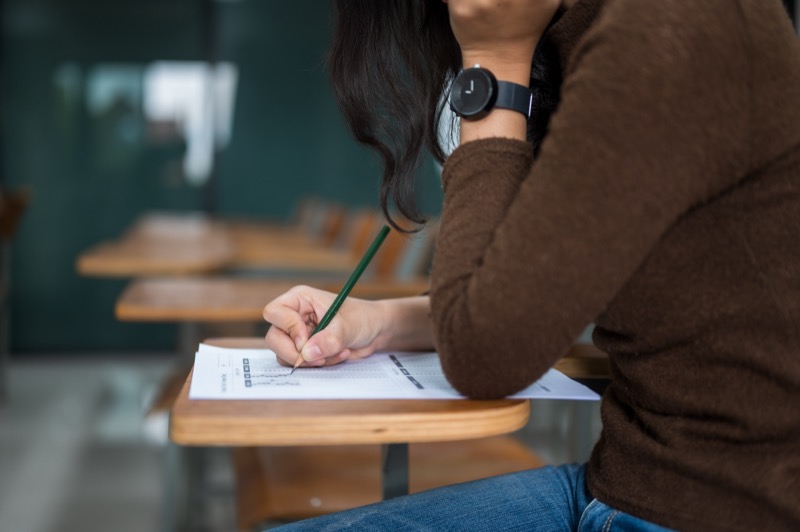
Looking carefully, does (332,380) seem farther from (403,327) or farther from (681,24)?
(681,24)

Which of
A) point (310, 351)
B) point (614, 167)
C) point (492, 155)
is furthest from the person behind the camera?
point (310, 351)

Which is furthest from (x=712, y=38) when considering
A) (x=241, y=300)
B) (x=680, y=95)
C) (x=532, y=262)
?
(x=241, y=300)

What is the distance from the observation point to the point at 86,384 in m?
4.89

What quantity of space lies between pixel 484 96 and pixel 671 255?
224 mm

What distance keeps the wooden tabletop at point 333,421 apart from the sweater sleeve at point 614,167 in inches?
2.8

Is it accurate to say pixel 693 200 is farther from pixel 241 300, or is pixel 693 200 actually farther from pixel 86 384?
pixel 86 384

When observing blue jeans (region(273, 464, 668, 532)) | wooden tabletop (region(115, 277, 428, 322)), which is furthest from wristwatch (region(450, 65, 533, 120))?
wooden tabletop (region(115, 277, 428, 322))

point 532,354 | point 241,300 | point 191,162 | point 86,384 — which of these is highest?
point 532,354

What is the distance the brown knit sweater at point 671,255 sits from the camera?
2.19ft

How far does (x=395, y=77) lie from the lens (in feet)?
3.59

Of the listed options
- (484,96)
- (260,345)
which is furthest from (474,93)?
(260,345)

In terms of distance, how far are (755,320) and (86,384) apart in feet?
15.3

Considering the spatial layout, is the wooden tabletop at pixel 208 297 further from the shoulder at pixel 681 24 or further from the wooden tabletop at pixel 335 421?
the shoulder at pixel 681 24

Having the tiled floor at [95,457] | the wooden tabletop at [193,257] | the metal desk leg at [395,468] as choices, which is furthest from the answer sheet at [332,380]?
the wooden tabletop at [193,257]
